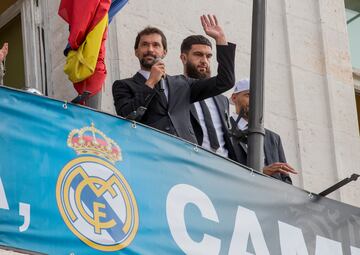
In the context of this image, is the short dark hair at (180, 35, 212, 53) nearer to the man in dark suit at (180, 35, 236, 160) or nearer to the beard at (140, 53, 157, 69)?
the man in dark suit at (180, 35, 236, 160)

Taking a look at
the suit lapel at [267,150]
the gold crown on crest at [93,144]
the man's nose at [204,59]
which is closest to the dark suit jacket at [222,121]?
the man's nose at [204,59]

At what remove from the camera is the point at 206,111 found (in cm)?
1424

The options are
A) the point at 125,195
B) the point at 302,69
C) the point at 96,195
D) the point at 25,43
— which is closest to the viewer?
the point at 96,195

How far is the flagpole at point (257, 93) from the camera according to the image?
536 inches

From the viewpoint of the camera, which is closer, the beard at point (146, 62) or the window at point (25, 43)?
the beard at point (146, 62)

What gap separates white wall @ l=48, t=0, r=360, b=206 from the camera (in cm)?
1650

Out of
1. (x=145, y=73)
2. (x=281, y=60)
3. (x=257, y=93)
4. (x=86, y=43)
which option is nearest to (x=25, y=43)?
(x=145, y=73)

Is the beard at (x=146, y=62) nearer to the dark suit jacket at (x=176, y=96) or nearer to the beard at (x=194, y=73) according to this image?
the dark suit jacket at (x=176, y=96)

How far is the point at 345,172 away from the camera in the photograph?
1748 cm

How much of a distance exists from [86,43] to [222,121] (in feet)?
4.75

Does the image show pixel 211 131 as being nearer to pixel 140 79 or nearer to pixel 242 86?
pixel 140 79

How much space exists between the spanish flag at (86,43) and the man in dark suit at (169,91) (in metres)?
0.28

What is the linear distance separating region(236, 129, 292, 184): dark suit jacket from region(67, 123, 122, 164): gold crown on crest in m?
2.05

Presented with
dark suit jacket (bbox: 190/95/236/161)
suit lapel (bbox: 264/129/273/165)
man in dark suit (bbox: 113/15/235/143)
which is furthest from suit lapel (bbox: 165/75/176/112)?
suit lapel (bbox: 264/129/273/165)
